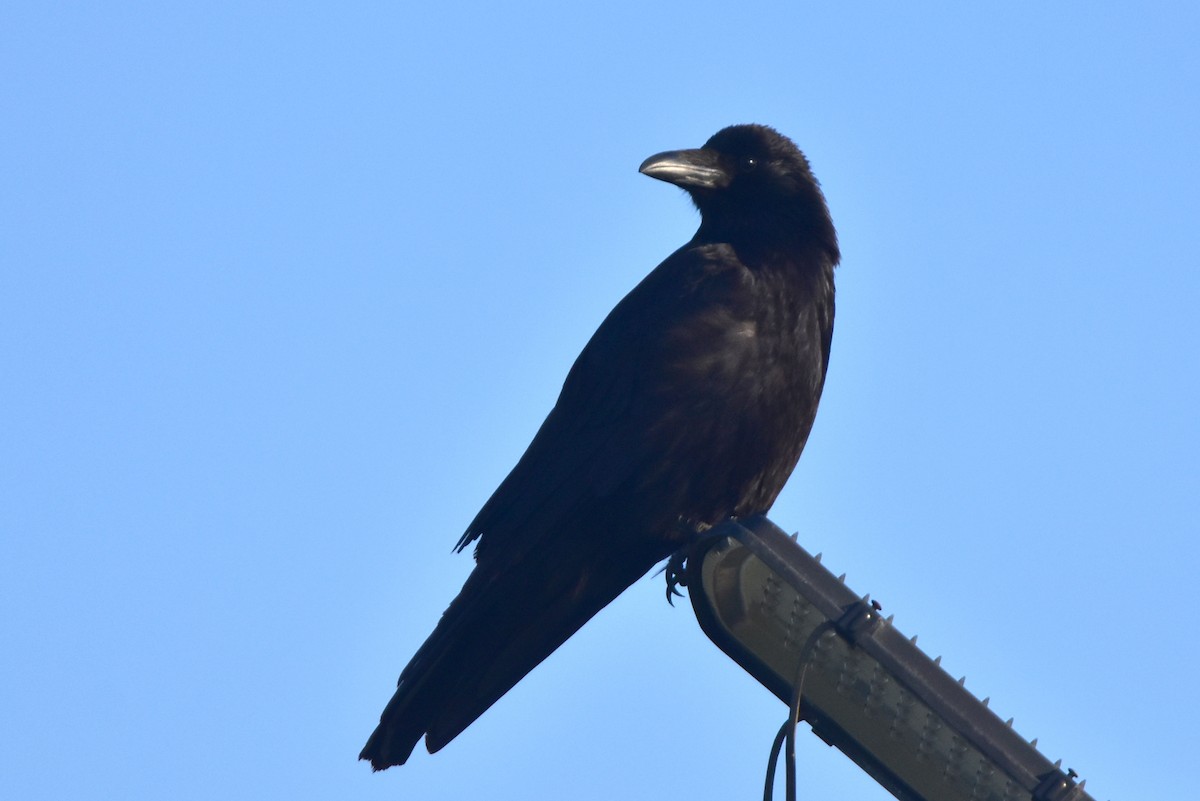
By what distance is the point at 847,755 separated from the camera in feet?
10.2

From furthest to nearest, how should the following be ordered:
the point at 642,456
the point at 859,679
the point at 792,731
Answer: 1. the point at 642,456
2. the point at 792,731
3. the point at 859,679

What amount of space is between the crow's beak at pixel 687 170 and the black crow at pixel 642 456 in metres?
0.52

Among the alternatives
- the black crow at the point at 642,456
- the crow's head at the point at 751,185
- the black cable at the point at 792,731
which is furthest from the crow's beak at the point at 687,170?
the black cable at the point at 792,731

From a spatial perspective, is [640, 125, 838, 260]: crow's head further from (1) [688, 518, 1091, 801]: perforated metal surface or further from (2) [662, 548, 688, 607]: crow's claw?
(1) [688, 518, 1091, 801]: perforated metal surface

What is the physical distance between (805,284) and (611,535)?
4.07 feet

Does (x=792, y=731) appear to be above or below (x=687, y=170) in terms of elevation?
below

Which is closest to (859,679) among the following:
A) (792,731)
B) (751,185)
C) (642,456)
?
(792,731)

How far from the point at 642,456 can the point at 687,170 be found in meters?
1.50

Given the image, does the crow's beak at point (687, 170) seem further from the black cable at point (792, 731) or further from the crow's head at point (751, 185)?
the black cable at point (792, 731)

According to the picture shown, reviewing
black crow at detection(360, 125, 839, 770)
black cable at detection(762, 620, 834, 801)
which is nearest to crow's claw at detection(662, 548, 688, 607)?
black crow at detection(360, 125, 839, 770)

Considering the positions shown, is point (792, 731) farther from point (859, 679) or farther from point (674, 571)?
point (674, 571)

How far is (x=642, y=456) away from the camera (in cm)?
623

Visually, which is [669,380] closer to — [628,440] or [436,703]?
[628,440]

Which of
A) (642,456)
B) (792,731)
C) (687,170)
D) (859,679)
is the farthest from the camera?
(687,170)
